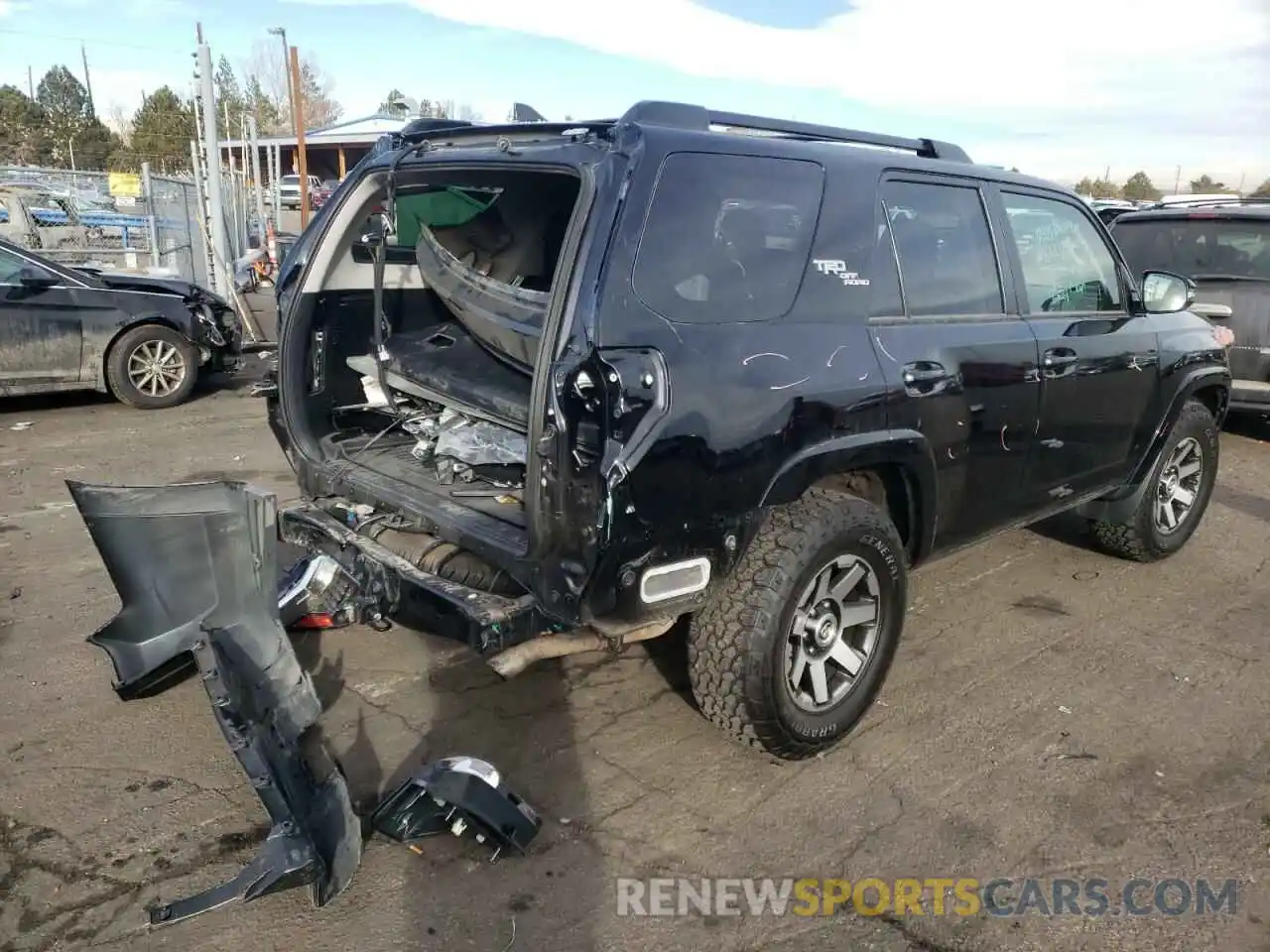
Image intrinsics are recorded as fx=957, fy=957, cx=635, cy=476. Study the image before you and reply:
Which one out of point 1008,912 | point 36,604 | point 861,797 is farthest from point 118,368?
point 1008,912

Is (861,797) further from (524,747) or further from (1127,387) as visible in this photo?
(1127,387)

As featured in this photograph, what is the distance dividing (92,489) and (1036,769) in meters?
3.36

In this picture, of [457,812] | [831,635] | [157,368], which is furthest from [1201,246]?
[157,368]

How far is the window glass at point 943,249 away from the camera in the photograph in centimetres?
350

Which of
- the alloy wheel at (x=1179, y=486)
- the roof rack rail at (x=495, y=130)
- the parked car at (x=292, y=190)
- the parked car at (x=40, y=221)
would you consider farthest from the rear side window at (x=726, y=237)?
the parked car at (x=292, y=190)

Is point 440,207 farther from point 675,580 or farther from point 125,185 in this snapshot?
point 125,185

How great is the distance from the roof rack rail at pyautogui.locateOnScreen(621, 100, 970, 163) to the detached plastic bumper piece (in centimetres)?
204

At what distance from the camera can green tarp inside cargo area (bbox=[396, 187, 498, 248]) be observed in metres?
3.94

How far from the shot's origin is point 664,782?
10.5 ft

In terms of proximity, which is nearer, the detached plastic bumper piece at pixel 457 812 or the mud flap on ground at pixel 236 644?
the mud flap on ground at pixel 236 644

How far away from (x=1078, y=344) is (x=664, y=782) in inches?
104

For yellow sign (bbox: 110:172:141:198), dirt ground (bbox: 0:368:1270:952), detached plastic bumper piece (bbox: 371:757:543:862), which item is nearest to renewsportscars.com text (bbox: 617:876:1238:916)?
dirt ground (bbox: 0:368:1270:952)

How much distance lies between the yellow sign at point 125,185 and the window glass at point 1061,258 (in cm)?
1681

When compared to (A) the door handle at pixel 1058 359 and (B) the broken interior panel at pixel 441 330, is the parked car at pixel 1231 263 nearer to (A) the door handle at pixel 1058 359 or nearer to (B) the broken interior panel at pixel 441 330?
(A) the door handle at pixel 1058 359
